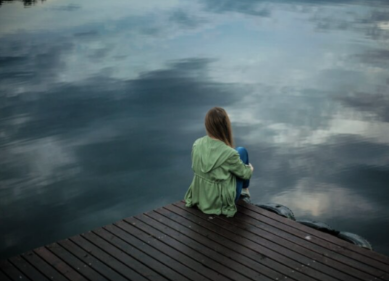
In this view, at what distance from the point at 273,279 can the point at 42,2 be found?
20.4 meters

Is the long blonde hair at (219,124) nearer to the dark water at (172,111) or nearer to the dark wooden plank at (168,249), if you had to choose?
the dark wooden plank at (168,249)

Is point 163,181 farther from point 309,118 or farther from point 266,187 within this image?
point 309,118

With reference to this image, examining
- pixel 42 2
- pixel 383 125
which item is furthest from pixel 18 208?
pixel 42 2

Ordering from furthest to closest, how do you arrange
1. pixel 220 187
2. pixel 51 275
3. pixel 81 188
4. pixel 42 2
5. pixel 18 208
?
pixel 42 2 → pixel 81 188 → pixel 18 208 → pixel 220 187 → pixel 51 275

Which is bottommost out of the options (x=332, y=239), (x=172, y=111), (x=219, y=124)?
(x=172, y=111)

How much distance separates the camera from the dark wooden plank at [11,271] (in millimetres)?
3840

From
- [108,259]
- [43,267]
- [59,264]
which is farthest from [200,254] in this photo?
[43,267]

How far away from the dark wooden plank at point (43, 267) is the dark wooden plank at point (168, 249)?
2.74 feet

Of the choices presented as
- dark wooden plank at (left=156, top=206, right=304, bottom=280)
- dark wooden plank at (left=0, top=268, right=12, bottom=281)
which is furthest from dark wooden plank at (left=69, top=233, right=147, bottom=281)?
dark wooden plank at (left=156, top=206, right=304, bottom=280)

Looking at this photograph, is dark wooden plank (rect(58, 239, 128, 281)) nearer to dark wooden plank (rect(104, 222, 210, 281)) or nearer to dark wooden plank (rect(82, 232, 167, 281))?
dark wooden plank (rect(82, 232, 167, 281))

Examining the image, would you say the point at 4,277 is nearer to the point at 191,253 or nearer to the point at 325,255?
the point at 191,253

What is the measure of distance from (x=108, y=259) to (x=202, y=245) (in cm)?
82

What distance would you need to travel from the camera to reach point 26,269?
395 cm

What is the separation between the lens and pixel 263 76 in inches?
546
